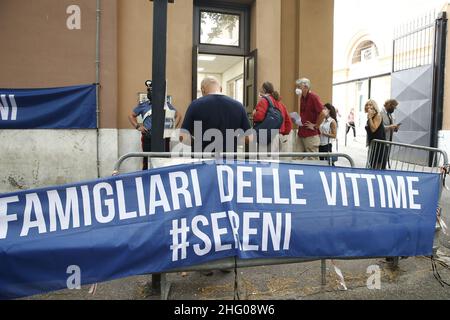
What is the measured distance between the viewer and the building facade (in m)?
6.86

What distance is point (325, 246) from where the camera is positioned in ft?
10.6

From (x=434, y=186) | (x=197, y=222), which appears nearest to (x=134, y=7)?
(x=197, y=222)

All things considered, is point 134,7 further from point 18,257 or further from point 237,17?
point 18,257

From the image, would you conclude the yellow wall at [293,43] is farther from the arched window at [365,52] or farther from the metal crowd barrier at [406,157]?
the arched window at [365,52]

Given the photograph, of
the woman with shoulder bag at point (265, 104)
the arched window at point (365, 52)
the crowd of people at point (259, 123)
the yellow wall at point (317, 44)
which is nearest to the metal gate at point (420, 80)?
the yellow wall at point (317, 44)

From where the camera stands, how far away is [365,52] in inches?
885

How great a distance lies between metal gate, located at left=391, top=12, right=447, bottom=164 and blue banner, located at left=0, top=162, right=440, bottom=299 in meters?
8.14

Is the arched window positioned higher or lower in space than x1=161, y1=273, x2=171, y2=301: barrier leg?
higher

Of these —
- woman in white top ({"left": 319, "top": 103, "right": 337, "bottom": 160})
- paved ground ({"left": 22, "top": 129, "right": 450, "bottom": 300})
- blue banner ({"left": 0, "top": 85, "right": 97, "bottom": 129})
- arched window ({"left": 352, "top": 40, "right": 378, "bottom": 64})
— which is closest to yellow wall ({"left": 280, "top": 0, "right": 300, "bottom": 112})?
woman in white top ({"left": 319, "top": 103, "right": 337, "bottom": 160})

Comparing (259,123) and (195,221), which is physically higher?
(259,123)

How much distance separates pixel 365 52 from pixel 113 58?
63.9 feet

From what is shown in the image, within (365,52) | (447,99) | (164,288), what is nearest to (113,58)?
(164,288)

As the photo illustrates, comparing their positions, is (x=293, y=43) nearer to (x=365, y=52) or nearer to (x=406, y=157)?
(x=406, y=157)

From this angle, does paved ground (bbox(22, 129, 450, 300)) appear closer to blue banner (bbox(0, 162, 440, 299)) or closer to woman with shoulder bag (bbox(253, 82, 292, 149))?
blue banner (bbox(0, 162, 440, 299))
